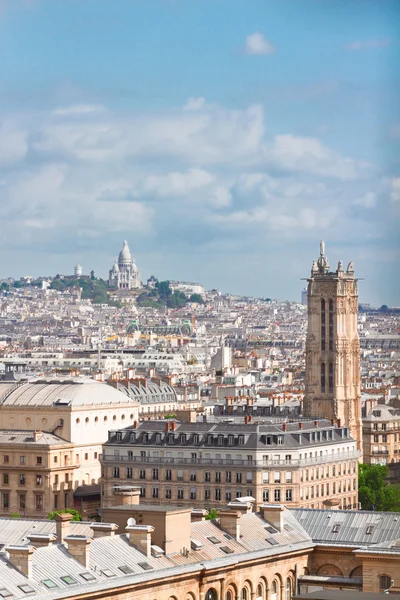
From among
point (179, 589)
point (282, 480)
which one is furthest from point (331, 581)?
point (282, 480)

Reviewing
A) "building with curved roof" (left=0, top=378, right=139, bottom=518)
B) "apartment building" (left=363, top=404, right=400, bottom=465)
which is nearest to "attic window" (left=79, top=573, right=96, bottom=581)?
"building with curved roof" (left=0, top=378, right=139, bottom=518)

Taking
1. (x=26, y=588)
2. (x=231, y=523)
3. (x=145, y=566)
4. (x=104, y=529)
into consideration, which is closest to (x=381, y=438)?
(x=231, y=523)

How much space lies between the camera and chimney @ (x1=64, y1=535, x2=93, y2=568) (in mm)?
35406

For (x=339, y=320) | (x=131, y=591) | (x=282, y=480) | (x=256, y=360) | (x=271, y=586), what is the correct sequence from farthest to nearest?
1. (x=256, y=360)
2. (x=339, y=320)
3. (x=282, y=480)
4. (x=271, y=586)
5. (x=131, y=591)

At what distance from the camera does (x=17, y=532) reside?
140 feet

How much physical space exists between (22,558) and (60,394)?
43.6 m

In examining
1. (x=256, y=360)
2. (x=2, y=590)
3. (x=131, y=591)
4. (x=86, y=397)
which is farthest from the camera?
(x=256, y=360)

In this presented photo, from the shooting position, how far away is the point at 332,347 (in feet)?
314

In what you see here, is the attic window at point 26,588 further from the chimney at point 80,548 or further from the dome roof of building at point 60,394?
the dome roof of building at point 60,394

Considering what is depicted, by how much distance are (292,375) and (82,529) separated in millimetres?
112165

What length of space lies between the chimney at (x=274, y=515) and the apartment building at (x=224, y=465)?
23.7 m

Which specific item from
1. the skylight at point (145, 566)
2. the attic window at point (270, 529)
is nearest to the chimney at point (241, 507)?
the attic window at point (270, 529)

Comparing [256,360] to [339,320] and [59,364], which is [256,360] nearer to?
[59,364]

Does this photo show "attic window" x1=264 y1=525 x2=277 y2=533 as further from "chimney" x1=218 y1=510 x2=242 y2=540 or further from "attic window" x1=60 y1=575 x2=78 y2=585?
"attic window" x1=60 y1=575 x2=78 y2=585
